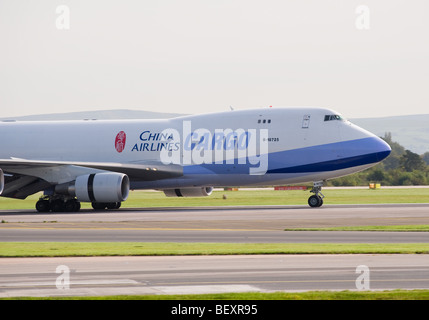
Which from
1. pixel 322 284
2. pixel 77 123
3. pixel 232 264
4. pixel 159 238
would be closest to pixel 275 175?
pixel 77 123

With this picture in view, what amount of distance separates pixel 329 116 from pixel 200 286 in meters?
32.6

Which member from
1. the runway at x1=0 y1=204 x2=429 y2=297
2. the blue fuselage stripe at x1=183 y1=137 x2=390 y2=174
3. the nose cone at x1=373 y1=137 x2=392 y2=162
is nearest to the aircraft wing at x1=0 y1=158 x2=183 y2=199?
the blue fuselage stripe at x1=183 y1=137 x2=390 y2=174

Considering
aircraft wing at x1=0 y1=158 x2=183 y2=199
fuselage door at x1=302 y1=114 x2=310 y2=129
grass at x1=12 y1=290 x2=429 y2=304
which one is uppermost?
fuselage door at x1=302 y1=114 x2=310 y2=129

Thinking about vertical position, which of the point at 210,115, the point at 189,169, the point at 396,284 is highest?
the point at 210,115

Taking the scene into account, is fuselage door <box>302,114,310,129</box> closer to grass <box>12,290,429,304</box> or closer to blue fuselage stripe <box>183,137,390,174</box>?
blue fuselage stripe <box>183,137,390,174</box>

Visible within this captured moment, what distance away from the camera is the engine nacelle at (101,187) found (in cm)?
4666

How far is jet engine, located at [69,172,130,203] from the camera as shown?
46.7 m

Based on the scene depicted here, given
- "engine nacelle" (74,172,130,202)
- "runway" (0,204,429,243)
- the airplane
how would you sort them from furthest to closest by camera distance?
the airplane < "engine nacelle" (74,172,130,202) < "runway" (0,204,429,243)

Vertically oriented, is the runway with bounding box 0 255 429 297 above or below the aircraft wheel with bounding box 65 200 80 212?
below

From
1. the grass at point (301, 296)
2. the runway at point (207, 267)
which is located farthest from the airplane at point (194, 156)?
the grass at point (301, 296)

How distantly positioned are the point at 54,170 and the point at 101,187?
4.14 meters

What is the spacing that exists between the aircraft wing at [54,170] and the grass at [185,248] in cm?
2314
